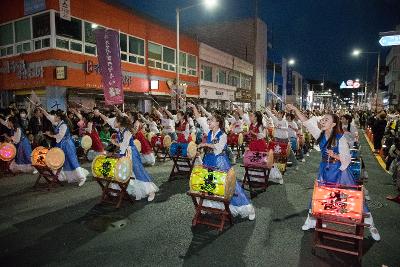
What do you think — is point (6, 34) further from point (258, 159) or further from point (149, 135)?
point (258, 159)

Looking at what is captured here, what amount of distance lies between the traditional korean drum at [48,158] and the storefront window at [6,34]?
13.7m

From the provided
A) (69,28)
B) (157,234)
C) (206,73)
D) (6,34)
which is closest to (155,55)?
(69,28)

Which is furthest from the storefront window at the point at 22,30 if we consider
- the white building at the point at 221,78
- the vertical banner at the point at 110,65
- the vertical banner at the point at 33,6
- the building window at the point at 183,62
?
the white building at the point at 221,78

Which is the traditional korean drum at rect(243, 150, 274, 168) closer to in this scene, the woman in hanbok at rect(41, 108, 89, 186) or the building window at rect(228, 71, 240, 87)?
the woman in hanbok at rect(41, 108, 89, 186)

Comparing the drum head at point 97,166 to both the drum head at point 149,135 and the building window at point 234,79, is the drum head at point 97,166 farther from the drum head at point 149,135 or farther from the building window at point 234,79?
the building window at point 234,79

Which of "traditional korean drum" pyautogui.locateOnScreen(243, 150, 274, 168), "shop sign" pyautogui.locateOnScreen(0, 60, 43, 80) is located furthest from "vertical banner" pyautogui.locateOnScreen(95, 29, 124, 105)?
"shop sign" pyautogui.locateOnScreen(0, 60, 43, 80)

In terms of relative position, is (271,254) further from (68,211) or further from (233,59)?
(233,59)

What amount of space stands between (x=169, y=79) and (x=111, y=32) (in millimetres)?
14381

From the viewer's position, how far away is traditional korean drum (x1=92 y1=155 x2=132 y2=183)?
6.53m

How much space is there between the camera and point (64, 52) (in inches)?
652

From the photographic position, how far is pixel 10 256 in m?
4.67

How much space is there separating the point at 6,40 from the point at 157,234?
61.3 ft

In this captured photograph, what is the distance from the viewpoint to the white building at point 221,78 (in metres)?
31.8

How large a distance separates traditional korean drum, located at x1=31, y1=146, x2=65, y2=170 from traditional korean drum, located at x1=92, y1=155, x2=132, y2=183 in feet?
6.08
